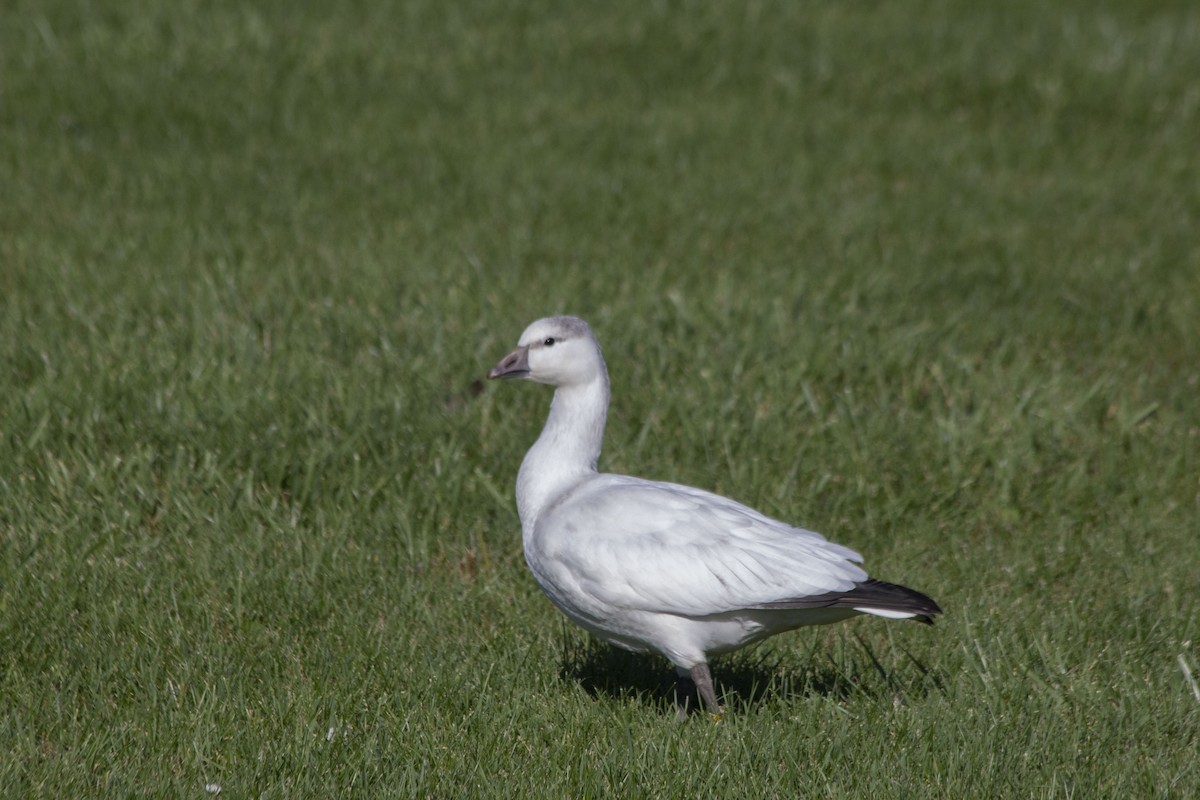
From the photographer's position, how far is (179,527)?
200 inches

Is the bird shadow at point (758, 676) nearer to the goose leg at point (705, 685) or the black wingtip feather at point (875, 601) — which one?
the goose leg at point (705, 685)

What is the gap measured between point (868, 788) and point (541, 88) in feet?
22.7

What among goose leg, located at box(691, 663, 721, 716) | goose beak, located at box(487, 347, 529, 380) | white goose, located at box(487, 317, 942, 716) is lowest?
goose leg, located at box(691, 663, 721, 716)

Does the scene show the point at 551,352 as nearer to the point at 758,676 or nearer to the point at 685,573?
the point at 685,573

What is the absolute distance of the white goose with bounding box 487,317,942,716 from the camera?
3.94 m

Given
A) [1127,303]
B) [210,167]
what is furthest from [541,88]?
[1127,303]

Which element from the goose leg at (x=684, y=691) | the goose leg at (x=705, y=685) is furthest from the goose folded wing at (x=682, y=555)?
the goose leg at (x=684, y=691)

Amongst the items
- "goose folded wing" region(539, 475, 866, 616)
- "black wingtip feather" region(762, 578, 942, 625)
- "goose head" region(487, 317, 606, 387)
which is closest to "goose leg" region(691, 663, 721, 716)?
"goose folded wing" region(539, 475, 866, 616)

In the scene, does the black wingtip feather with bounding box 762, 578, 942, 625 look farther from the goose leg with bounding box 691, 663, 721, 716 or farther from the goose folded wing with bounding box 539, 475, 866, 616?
the goose leg with bounding box 691, 663, 721, 716

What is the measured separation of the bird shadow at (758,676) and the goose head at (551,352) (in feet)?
3.27

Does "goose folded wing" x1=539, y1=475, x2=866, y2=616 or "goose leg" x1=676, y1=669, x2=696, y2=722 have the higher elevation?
"goose folded wing" x1=539, y1=475, x2=866, y2=616

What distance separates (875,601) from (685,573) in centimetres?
55

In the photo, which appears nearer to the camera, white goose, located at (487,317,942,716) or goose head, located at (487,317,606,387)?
white goose, located at (487,317,942,716)

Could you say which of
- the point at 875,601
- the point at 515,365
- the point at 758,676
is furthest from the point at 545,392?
the point at 875,601
